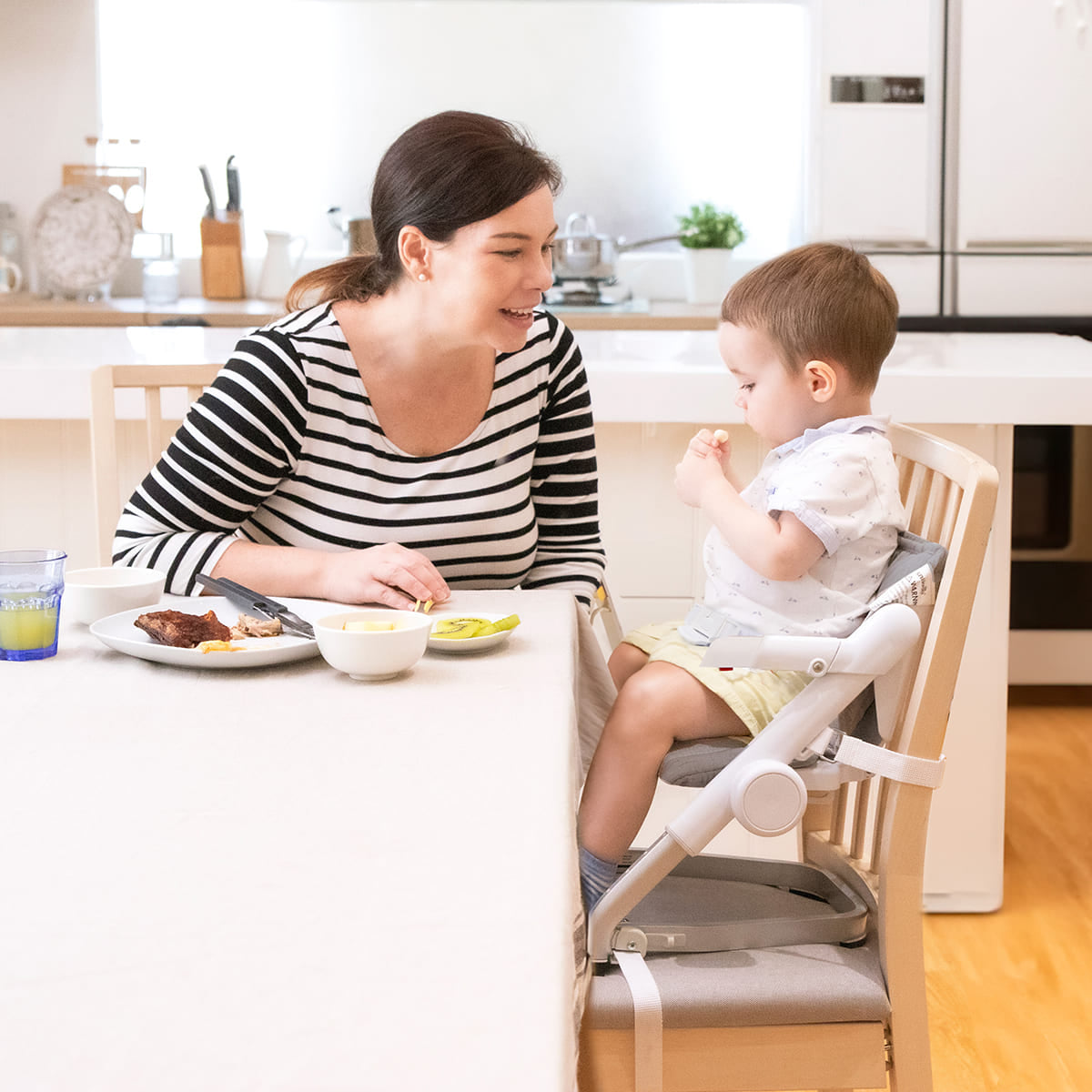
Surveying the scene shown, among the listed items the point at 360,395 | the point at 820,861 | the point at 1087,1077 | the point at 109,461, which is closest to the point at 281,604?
the point at 360,395

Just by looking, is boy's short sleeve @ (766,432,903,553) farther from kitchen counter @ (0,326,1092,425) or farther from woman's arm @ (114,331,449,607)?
kitchen counter @ (0,326,1092,425)

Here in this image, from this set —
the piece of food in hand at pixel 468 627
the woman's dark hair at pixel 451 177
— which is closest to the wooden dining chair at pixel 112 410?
the woman's dark hair at pixel 451 177

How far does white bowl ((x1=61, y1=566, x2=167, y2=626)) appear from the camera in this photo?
1206 mm

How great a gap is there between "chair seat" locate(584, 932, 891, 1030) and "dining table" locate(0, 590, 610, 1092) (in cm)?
9

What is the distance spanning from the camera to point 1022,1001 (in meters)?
1.99

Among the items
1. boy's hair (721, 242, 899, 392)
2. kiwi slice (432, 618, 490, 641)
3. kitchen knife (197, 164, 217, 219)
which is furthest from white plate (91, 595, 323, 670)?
kitchen knife (197, 164, 217, 219)

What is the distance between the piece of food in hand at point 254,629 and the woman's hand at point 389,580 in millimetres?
135

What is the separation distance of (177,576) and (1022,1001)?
1422mm

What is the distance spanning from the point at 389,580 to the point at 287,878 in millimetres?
580

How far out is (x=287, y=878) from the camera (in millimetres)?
696

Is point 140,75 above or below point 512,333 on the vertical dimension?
above

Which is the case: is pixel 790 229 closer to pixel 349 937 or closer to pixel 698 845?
pixel 698 845

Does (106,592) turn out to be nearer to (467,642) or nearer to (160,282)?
(467,642)

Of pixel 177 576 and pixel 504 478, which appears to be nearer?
pixel 177 576
